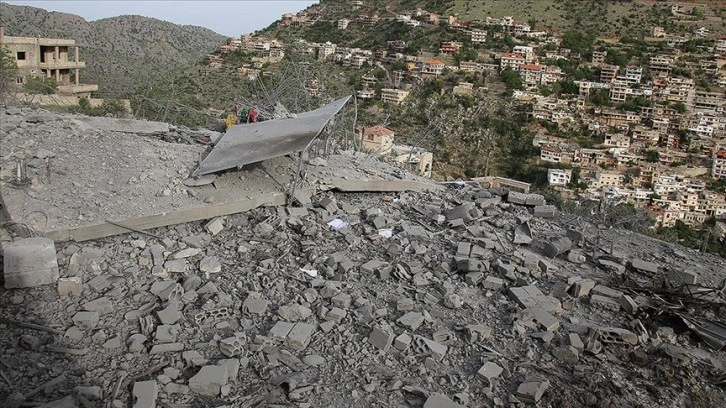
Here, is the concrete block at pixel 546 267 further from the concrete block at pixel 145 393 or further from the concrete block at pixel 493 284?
the concrete block at pixel 145 393

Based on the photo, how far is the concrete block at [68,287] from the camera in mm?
4273

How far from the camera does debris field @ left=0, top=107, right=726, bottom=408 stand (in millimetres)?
3631

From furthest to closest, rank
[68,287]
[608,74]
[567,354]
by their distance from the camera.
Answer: [608,74], [68,287], [567,354]

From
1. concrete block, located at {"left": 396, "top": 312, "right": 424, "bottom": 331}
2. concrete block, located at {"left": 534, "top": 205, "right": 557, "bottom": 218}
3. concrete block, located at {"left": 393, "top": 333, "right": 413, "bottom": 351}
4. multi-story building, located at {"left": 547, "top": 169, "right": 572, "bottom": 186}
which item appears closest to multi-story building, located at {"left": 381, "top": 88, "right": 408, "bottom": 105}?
multi-story building, located at {"left": 547, "top": 169, "right": 572, "bottom": 186}

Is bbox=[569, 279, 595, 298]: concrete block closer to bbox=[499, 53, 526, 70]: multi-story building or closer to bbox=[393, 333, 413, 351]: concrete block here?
bbox=[393, 333, 413, 351]: concrete block

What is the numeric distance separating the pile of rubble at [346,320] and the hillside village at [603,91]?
20.9 metres

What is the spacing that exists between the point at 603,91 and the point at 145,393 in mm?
44259

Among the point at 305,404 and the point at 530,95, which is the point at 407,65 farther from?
the point at 305,404

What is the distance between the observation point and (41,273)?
4.29 metres

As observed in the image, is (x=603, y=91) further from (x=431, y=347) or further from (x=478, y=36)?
(x=431, y=347)

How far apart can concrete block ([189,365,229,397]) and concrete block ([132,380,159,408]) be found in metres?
0.22

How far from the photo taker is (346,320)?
14.3ft

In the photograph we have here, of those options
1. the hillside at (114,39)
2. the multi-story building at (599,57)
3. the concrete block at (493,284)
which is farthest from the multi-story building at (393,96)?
the concrete block at (493,284)

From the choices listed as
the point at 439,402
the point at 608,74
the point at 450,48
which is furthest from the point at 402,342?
the point at 450,48
